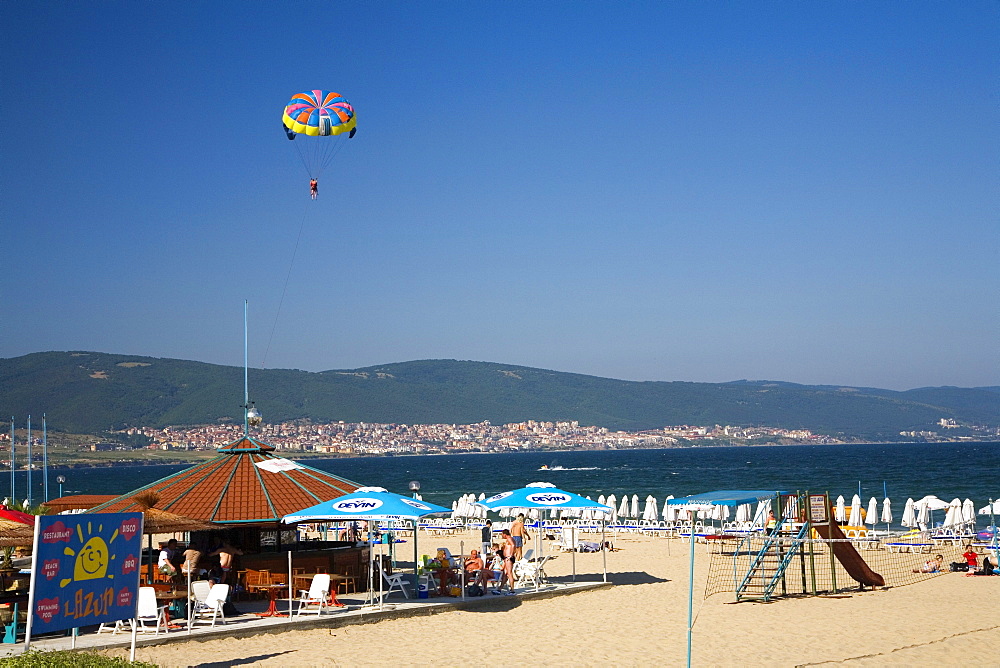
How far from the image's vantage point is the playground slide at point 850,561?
727 inches

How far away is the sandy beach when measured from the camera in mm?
11875

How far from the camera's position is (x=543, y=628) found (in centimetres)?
1401

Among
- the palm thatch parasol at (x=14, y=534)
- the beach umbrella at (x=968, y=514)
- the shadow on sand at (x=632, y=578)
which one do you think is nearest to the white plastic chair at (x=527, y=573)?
the shadow on sand at (x=632, y=578)

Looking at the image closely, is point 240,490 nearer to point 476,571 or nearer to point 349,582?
point 349,582

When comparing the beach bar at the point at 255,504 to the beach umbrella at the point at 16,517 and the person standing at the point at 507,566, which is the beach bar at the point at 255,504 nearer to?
the beach umbrella at the point at 16,517

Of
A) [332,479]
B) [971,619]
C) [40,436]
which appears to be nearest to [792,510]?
[971,619]

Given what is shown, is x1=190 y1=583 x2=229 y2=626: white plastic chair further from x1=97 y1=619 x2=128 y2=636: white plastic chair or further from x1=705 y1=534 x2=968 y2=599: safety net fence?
x1=705 y1=534 x2=968 y2=599: safety net fence

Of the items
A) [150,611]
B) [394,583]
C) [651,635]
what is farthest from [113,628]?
[651,635]

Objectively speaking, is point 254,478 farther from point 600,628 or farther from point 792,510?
point 792,510

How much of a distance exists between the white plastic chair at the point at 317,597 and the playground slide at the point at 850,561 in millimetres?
8446

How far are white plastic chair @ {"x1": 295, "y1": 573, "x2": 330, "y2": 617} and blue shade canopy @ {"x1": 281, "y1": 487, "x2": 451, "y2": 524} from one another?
2.84 feet

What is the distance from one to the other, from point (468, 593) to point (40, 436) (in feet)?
640

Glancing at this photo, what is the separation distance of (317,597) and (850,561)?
9.42 meters

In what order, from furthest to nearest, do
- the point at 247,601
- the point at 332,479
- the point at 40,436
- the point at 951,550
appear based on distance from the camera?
the point at 40,436, the point at 951,550, the point at 332,479, the point at 247,601
